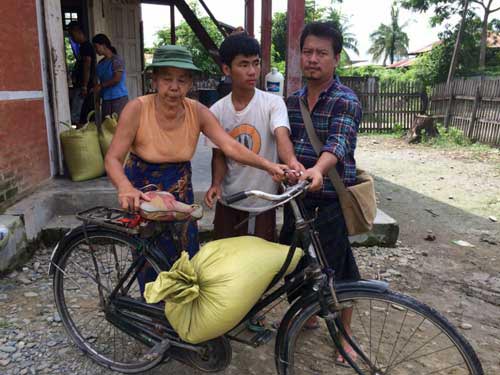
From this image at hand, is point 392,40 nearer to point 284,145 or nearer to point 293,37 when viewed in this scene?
point 293,37

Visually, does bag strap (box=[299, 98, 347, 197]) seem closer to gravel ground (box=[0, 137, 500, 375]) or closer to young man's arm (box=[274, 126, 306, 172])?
young man's arm (box=[274, 126, 306, 172])

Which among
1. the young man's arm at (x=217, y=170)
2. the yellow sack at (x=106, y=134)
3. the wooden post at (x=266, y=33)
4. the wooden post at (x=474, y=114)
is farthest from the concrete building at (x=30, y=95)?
the wooden post at (x=474, y=114)

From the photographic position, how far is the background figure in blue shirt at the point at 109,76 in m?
5.64

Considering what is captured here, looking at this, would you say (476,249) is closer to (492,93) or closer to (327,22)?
(327,22)

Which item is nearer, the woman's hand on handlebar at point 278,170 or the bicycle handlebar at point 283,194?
the bicycle handlebar at point 283,194

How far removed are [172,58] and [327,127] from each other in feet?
2.62

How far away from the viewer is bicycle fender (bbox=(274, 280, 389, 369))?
1.75 metres

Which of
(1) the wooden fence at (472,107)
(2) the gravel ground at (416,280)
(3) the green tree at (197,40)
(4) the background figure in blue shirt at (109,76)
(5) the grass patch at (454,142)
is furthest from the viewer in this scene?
(3) the green tree at (197,40)

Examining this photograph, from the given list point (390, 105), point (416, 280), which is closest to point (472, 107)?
point (390, 105)

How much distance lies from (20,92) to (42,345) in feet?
7.92

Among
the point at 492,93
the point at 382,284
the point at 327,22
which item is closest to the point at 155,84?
the point at 327,22

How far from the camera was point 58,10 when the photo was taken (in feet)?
15.3

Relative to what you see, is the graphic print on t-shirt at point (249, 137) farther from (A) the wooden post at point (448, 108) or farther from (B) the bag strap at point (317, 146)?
(A) the wooden post at point (448, 108)

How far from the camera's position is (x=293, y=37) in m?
4.29
